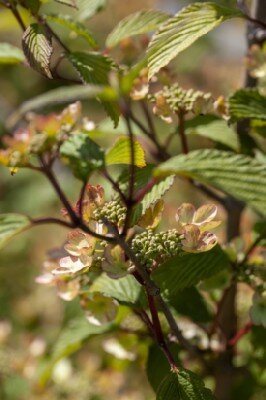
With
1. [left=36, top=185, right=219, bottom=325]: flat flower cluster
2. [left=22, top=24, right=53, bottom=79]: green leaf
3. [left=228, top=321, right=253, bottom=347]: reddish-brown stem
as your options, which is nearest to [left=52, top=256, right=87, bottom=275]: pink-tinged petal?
[left=36, top=185, right=219, bottom=325]: flat flower cluster

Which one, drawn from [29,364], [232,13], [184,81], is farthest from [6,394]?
[184,81]

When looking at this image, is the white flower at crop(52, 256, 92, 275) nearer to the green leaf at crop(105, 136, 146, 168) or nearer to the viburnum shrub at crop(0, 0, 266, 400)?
the viburnum shrub at crop(0, 0, 266, 400)

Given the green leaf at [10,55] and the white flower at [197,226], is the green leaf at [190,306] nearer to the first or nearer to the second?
the white flower at [197,226]

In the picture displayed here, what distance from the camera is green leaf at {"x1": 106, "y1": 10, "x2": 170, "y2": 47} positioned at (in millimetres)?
870

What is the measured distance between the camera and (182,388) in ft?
2.28

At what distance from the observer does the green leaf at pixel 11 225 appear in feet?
1.91

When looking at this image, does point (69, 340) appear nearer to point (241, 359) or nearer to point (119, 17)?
point (241, 359)

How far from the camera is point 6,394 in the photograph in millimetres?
1325

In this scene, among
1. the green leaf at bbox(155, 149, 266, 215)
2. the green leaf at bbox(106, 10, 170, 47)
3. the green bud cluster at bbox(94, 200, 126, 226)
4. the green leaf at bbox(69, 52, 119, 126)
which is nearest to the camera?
the green leaf at bbox(155, 149, 266, 215)

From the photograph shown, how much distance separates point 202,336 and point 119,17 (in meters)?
2.05

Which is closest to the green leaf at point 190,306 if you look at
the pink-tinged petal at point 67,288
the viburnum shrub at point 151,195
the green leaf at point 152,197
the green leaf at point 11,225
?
the viburnum shrub at point 151,195

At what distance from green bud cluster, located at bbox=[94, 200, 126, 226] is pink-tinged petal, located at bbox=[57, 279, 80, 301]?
20 centimetres

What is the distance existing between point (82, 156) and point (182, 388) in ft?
0.91

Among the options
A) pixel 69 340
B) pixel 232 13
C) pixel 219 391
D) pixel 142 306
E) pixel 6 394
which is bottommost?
pixel 6 394
